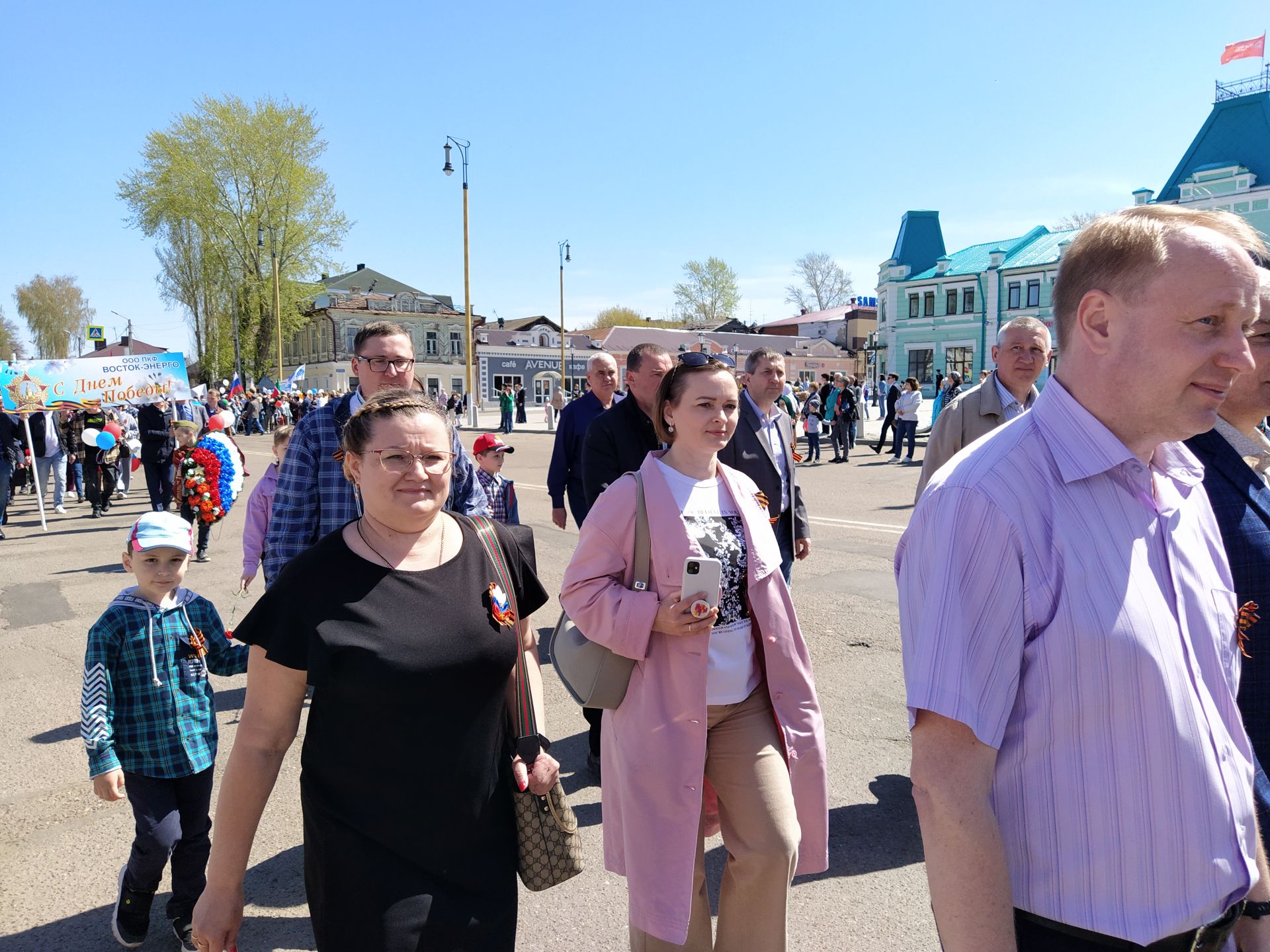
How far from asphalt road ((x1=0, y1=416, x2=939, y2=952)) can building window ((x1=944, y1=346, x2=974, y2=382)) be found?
50983mm

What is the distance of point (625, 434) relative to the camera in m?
4.30

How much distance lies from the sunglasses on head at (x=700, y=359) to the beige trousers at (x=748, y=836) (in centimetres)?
117

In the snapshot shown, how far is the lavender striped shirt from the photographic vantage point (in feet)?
4.26

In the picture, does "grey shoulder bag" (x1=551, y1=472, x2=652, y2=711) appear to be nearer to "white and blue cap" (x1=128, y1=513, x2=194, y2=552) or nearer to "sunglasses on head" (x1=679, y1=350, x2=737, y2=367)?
"sunglasses on head" (x1=679, y1=350, x2=737, y2=367)

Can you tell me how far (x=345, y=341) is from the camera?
2675 inches

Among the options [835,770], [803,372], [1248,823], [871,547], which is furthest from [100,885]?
[803,372]

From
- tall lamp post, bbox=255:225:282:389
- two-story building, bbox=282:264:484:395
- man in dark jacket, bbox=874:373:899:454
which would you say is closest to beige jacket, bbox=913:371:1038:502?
man in dark jacket, bbox=874:373:899:454

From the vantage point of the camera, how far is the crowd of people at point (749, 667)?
4.32 feet

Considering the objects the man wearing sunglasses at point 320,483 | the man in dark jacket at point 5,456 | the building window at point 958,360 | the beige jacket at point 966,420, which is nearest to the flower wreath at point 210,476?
the man in dark jacket at point 5,456

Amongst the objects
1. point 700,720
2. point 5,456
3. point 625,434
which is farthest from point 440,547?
point 5,456

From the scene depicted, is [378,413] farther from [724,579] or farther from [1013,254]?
[1013,254]

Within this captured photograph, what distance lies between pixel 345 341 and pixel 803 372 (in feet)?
131

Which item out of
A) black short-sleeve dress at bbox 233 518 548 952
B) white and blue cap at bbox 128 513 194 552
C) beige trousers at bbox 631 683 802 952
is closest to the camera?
black short-sleeve dress at bbox 233 518 548 952

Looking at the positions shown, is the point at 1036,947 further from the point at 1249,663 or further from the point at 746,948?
the point at 746,948
